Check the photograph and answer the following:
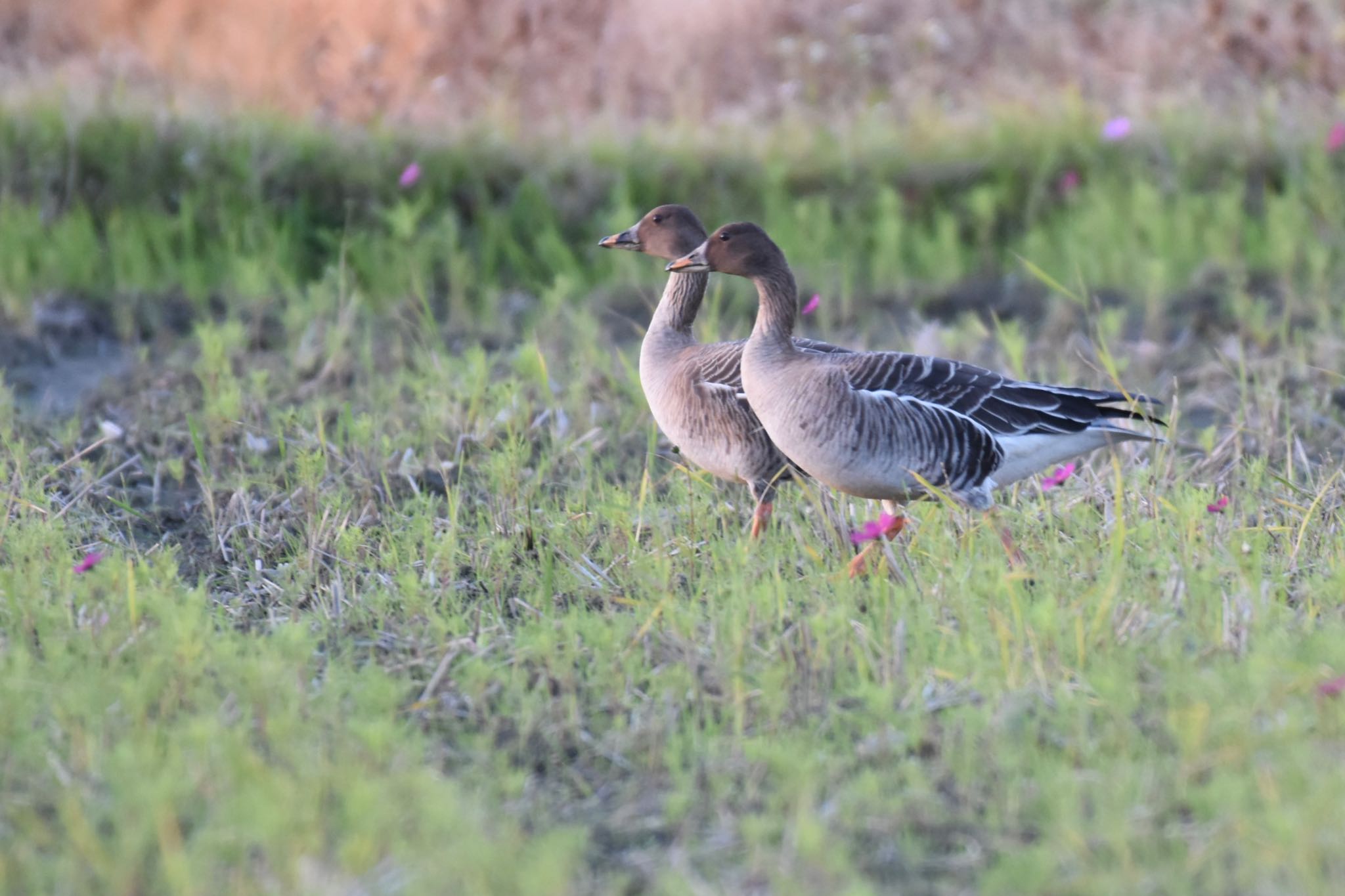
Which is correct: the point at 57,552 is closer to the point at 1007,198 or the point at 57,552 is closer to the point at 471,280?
the point at 471,280

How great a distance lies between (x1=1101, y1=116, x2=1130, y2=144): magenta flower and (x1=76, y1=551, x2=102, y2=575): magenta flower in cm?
604

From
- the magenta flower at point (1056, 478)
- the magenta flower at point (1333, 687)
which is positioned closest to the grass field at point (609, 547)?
the magenta flower at point (1333, 687)

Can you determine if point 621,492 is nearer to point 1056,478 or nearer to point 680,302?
point 680,302

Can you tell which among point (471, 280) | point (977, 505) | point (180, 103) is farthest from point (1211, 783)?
point (180, 103)

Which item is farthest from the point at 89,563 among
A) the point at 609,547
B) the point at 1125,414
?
the point at 1125,414

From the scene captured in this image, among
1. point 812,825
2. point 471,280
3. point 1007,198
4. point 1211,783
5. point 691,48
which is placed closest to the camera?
point 812,825

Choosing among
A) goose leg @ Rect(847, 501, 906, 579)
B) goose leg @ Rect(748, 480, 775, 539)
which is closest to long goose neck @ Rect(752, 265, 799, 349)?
goose leg @ Rect(748, 480, 775, 539)

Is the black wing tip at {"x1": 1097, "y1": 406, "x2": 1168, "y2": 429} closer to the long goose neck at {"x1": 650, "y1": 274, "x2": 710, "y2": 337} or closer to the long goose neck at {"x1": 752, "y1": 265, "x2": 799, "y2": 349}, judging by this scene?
the long goose neck at {"x1": 752, "y1": 265, "x2": 799, "y2": 349}

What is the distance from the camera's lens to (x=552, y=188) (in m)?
8.43

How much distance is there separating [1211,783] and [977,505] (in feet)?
5.74

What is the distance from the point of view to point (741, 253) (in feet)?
16.7

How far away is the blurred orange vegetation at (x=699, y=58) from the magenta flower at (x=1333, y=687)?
20.9ft

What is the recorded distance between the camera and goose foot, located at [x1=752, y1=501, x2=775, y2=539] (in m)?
5.08

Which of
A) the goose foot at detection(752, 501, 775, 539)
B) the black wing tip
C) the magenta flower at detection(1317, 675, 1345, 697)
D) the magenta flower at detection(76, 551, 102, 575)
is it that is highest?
the magenta flower at detection(1317, 675, 1345, 697)
